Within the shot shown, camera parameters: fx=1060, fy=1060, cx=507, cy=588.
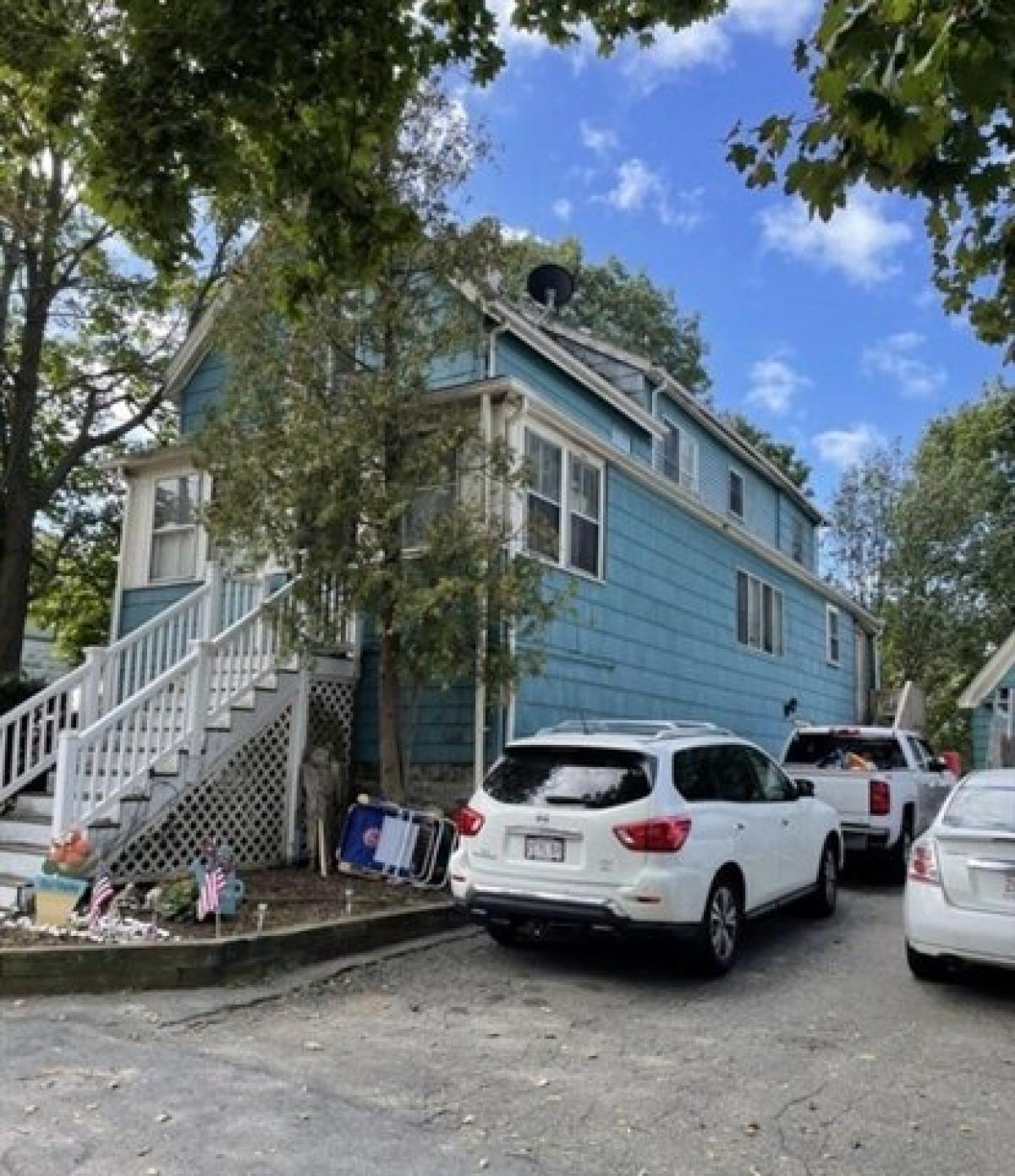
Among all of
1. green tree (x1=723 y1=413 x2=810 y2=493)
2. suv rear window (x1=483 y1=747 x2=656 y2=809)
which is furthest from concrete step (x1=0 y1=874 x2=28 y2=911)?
green tree (x1=723 y1=413 x2=810 y2=493)

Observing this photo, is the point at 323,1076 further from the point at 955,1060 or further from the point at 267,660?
the point at 267,660

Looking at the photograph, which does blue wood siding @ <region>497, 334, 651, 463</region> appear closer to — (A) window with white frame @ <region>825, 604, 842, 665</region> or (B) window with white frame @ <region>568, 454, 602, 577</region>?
(B) window with white frame @ <region>568, 454, 602, 577</region>

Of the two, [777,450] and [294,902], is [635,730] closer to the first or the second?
[294,902]

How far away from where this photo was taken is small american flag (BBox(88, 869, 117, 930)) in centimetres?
770

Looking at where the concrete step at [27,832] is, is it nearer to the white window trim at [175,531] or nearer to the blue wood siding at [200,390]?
the white window trim at [175,531]

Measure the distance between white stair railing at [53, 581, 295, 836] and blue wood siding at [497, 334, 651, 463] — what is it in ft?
15.2

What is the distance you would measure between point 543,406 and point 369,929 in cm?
620

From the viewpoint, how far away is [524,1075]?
5.43 metres

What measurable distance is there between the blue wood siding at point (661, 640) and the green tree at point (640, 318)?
61.1 ft

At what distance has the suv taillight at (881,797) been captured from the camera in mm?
11820

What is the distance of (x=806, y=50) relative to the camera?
5.77 m

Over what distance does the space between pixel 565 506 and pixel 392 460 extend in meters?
3.35

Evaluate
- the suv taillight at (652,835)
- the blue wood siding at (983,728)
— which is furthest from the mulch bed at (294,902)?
the blue wood siding at (983,728)

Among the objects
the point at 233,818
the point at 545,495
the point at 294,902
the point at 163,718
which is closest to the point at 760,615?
the point at 545,495
